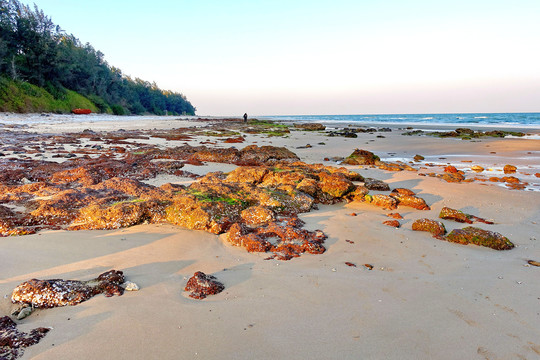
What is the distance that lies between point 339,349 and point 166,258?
2113 millimetres

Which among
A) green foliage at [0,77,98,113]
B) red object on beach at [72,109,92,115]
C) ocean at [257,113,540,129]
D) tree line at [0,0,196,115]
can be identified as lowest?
ocean at [257,113,540,129]

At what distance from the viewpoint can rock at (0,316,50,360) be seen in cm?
183

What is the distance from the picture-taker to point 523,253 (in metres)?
3.74

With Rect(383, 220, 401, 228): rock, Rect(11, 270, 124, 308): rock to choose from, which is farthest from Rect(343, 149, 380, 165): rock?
Rect(11, 270, 124, 308): rock

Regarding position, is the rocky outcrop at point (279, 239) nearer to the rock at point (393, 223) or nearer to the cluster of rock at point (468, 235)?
the rock at point (393, 223)

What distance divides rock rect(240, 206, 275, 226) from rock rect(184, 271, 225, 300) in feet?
5.42

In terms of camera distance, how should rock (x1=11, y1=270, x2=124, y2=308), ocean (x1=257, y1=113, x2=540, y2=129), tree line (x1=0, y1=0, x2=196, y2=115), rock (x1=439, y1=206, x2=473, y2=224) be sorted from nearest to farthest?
1. rock (x1=11, y1=270, x2=124, y2=308)
2. rock (x1=439, y1=206, x2=473, y2=224)
3. tree line (x1=0, y1=0, x2=196, y2=115)
4. ocean (x1=257, y1=113, x2=540, y2=129)

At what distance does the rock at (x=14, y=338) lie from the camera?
183 cm

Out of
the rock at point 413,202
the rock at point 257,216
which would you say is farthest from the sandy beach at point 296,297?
the rock at point 413,202

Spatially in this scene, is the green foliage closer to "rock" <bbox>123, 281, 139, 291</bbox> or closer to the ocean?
"rock" <bbox>123, 281, 139, 291</bbox>

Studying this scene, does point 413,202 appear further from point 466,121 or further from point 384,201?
point 466,121

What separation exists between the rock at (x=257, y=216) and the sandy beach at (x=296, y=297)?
598 mm

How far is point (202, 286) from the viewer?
2.71 metres

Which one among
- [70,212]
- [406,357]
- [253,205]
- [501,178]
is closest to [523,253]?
[406,357]
